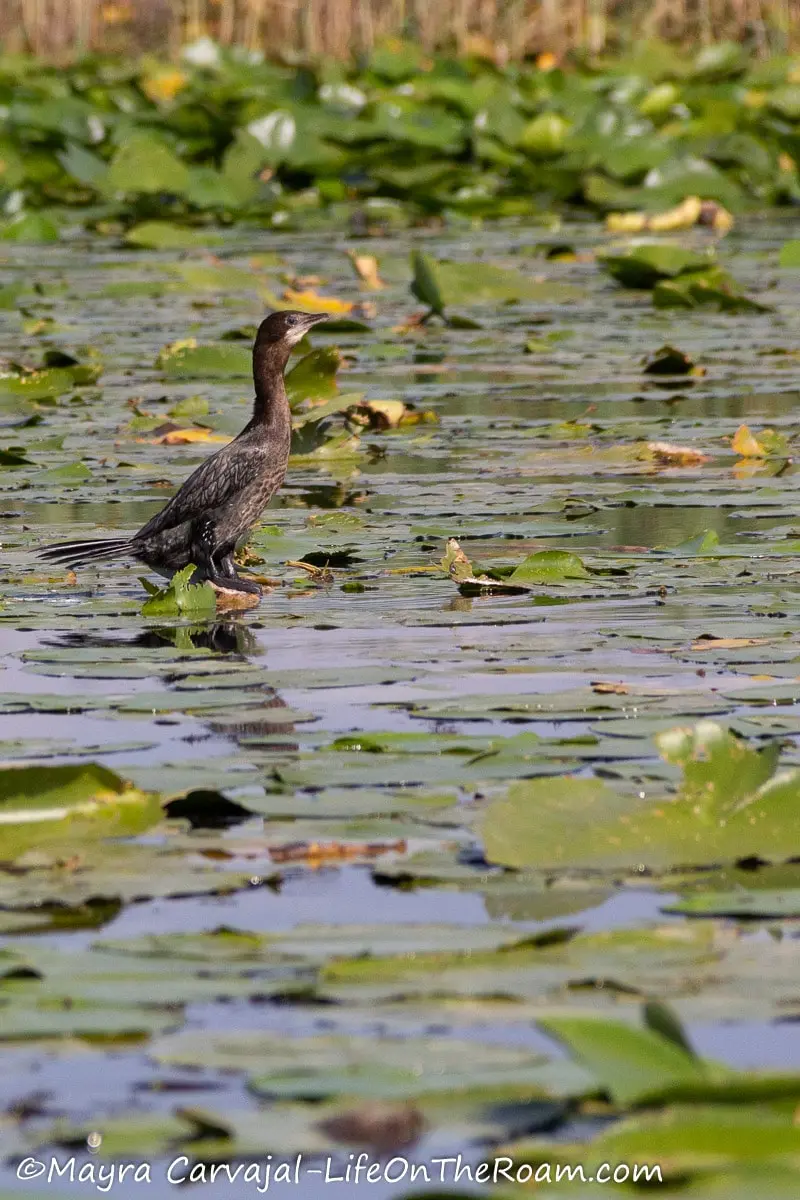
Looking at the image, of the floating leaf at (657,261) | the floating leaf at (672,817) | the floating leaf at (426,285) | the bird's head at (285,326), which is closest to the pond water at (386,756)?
the floating leaf at (672,817)

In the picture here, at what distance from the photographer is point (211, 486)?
6.05 meters

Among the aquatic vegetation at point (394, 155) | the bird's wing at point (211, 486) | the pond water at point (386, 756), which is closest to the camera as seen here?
the pond water at point (386, 756)

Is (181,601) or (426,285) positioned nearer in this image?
(181,601)

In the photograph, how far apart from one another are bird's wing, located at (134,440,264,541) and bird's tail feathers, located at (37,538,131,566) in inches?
2.0

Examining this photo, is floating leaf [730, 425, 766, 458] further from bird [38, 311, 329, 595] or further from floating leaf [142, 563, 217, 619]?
floating leaf [142, 563, 217, 619]

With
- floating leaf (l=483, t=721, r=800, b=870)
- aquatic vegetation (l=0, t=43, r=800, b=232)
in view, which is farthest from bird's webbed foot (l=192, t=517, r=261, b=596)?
aquatic vegetation (l=0, t=43, r=800, b=232)

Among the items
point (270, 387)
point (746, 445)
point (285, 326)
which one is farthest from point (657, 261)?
point (270, 387)

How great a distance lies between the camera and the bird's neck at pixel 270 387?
6.45 meters

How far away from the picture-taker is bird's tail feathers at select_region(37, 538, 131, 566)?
232 inches

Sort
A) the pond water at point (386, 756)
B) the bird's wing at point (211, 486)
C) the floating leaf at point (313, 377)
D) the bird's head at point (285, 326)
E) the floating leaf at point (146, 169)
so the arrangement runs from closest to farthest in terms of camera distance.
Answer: the pond water at point (386, 756)
the bird's wing at point (211, 486)
the bird's head at point (285, 326)
the floating leaf at point (313, 377)
the floating leaf at point (146, 169)

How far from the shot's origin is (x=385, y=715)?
161 inches

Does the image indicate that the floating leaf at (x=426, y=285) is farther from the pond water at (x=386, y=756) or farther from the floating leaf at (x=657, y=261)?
the pond water at (x=386, y=756)

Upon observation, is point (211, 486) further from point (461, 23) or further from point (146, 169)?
point (461, 23)

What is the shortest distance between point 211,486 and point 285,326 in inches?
37.8
